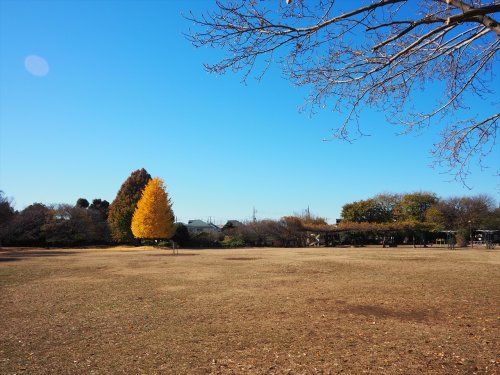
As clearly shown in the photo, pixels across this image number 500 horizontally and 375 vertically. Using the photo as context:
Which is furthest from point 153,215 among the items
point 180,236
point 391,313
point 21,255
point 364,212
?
point 391,313

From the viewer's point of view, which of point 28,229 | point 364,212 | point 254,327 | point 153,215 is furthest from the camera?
point 364,212

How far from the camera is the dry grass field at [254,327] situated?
5.41m

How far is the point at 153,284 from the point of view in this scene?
1353 cm

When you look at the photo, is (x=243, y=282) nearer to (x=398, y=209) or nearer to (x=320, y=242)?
(x=320, y=242)

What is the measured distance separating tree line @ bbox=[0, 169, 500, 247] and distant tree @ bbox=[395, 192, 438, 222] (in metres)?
6.45

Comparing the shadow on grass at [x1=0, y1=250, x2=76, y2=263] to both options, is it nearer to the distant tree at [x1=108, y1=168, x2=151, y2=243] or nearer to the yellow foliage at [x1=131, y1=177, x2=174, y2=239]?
the yellow foliage at [x1=131, y1=177, x2=174, y2=239]

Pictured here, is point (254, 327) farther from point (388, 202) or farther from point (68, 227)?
point (388, 202)

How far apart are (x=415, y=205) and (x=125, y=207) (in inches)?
1757

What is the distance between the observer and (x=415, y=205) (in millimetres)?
64750

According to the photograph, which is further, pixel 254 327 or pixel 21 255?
pixel 21 255

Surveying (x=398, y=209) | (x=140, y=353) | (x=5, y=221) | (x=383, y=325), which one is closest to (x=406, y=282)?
(x=383, y=325)

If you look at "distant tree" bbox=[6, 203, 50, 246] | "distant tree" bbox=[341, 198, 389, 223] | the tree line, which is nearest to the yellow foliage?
the tree line

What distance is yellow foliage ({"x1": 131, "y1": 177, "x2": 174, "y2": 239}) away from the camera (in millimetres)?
44312

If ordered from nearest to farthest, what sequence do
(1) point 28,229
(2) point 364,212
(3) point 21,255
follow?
(3) point 21,255
(1) point 28,229
(2) point 364,212
